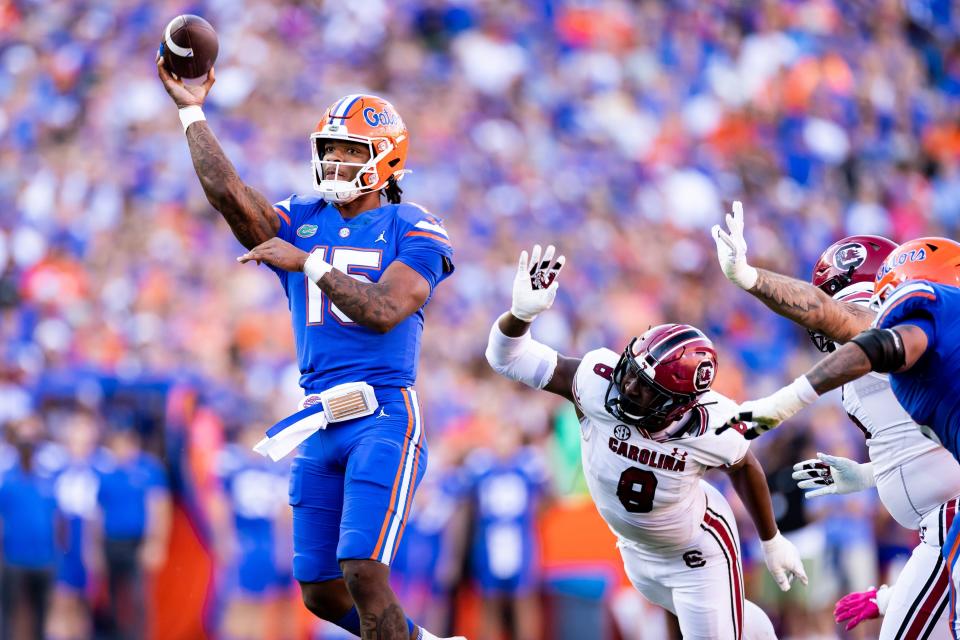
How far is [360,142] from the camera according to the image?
5.76 metres

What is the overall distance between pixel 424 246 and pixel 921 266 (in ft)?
6.25

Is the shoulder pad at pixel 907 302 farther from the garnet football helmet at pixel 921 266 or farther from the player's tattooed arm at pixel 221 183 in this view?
the player's tattooed arm at pixel 221 183

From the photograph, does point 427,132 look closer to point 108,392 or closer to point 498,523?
point 108,392

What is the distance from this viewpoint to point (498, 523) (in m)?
10.3

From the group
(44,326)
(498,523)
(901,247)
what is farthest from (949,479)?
(44,326)

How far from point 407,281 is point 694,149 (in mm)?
10504

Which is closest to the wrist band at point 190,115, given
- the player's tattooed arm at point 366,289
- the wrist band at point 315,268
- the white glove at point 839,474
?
the player's tattooed arm at point 366,289

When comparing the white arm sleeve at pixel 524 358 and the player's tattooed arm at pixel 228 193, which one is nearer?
the player's tattooed arm at pixel 228 193

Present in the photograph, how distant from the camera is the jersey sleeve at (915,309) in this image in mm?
4727

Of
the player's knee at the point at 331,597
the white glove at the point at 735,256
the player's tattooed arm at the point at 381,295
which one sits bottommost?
the player's knee at the point at 331,597

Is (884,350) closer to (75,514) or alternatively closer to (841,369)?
(841,369)

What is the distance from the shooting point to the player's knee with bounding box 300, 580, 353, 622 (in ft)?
18.2

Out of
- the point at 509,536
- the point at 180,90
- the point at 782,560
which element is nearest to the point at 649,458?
the point at 782,560

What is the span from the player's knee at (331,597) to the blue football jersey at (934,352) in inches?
89.4
